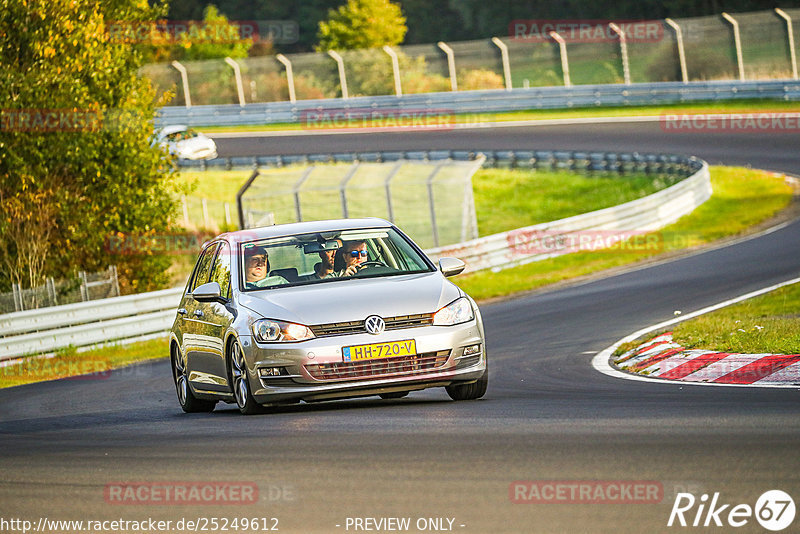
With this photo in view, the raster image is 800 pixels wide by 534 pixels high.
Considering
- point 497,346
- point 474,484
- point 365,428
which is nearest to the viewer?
point 474,484

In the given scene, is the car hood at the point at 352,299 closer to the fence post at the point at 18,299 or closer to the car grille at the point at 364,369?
the car grille at the point at 364,369

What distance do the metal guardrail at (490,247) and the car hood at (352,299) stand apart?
10.7m

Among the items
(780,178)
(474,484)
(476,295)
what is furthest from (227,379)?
(780,178)

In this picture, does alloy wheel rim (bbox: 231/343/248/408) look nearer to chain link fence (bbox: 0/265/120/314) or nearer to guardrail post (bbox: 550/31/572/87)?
chain link fence (bbox: 0/265/120/314)

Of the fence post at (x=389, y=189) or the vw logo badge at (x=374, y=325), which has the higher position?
the vw logo badge at (x=374, y=325)

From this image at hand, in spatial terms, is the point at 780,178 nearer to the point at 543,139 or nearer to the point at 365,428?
the point at 543,139

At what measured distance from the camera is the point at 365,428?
8305 millimetres

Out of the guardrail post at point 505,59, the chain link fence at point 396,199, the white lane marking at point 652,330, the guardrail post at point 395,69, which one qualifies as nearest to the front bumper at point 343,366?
the white lane marking at point 652,330

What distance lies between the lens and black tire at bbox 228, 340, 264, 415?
969 centimetres

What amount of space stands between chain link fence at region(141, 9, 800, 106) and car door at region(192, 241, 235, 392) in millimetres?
35883

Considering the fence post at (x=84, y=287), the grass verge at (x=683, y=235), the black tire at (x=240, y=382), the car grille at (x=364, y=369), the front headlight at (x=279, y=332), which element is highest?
the front headlight at (x=279, y=332)

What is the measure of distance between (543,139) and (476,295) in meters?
21.7

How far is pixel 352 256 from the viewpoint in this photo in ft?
34.1

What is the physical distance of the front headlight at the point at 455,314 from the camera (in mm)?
9492
